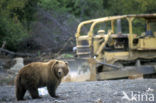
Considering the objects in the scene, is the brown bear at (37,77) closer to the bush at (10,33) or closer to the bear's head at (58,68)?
the bear's head at (58,68)

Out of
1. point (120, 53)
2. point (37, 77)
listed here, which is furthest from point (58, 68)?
point (120, 53)

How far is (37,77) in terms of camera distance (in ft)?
28.0

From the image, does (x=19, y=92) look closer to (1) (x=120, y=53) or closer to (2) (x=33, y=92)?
(2) (x=33, y=92)

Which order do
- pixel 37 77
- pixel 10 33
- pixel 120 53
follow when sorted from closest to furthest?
pixel 37 77
pixel 120 53
pixel 10 33

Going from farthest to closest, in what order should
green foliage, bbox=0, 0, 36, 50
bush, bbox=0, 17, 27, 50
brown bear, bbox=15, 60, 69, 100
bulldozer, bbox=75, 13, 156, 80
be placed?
green foliage, bbox=0, 0, 36, 50
bush, bbox=0, 17, 27, 50
bulldozer, bbox=75, 13, 156, 80
brown bear, bbox=15, 60, 69, 100

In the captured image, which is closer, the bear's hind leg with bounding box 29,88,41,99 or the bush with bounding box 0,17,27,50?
the bear's hind leg with bounding box 29,88,41,99

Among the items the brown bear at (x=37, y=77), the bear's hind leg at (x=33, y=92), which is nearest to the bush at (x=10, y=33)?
the brown bear at (x=37, y=77)

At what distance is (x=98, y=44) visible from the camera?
634 inches

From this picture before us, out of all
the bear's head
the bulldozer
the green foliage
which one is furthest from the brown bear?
the green foliage

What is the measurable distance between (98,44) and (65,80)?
7.70 feet

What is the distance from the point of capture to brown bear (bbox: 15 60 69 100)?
334 inches

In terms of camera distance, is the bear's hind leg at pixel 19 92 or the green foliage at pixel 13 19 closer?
the bear's hind leg at pixel 19 92

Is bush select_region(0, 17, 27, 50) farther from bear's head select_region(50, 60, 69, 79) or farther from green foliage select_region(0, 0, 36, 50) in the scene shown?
bear's head select_region(50, 60, 69, 79)

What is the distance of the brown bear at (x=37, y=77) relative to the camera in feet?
27.8
